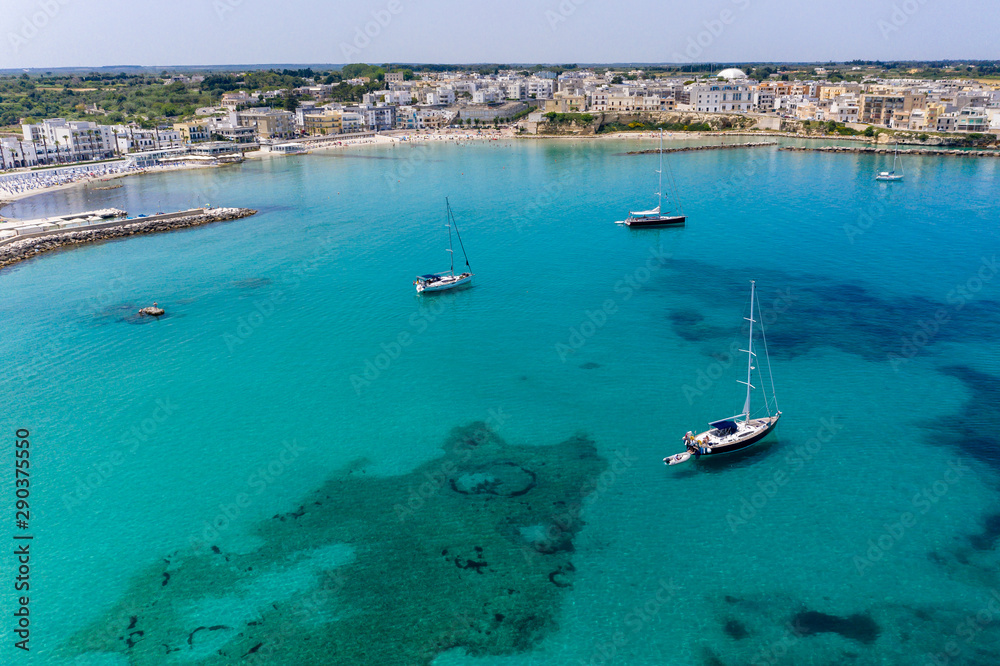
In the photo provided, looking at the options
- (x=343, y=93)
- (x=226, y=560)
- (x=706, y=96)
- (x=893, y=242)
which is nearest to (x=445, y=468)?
(x=226, y=560)

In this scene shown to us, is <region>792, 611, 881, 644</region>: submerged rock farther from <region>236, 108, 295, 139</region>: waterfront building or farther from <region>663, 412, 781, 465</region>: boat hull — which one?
<region>236, 108, 295, 139</region>: waterfront building

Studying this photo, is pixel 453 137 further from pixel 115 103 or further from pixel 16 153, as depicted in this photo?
pixel 115 103

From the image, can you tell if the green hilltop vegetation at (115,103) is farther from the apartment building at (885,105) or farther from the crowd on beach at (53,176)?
the apartment building at (885,105)

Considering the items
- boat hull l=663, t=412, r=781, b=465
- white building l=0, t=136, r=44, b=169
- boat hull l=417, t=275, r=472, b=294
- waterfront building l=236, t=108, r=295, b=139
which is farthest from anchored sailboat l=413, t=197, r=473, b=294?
waterfront building l=236, t=108, r=295, b=139

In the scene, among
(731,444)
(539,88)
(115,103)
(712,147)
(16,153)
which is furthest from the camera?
(539,88)

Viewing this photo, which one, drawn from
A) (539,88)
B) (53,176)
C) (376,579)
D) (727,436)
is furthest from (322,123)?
(376,579)

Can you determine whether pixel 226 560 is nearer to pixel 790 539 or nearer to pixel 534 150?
pixel 790 539
